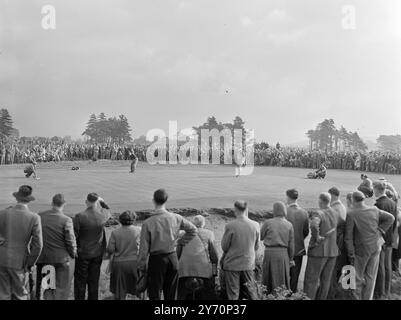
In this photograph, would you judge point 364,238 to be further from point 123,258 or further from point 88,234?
point 88,234

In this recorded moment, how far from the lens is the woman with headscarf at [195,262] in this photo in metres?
6.77

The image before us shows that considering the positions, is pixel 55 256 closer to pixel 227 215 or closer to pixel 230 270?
pixel 230 270

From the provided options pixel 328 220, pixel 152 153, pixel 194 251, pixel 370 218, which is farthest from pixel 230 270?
pixel 152 153

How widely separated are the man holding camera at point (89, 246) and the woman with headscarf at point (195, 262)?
1.29 meters

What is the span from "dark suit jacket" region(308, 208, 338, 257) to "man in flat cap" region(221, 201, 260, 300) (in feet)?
3.36

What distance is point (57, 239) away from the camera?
660 cm

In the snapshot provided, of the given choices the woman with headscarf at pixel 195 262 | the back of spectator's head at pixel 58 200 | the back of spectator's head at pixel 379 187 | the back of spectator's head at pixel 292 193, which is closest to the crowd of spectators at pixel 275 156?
the back of spectator's head at pixel 379 187

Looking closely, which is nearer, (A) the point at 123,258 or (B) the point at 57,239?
(B) the point at 57,239

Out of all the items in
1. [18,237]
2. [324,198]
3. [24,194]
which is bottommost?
[18,237]

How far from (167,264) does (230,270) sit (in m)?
1.00

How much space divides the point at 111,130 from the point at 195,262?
79058 millimetres

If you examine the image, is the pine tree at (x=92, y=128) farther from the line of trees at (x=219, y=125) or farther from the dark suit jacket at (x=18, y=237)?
the dark suit jacket at (x=18, y=237)

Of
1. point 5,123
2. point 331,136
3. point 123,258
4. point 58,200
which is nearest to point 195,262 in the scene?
point 123,258

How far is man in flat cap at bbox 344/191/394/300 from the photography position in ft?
23.9
